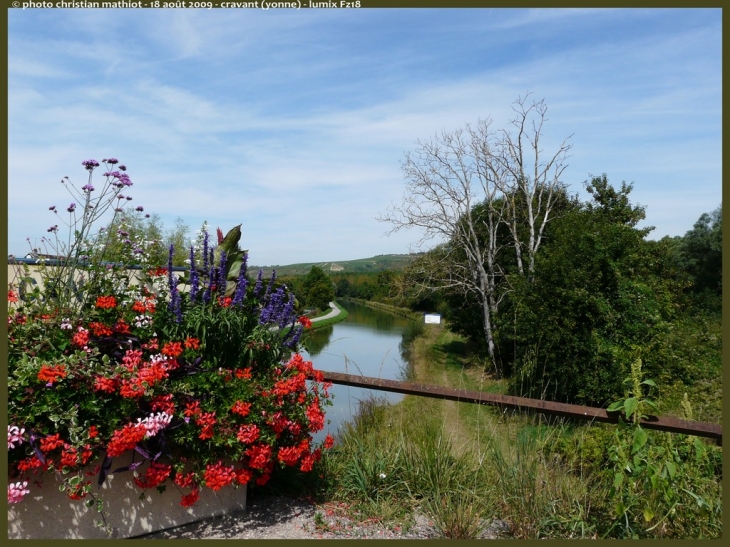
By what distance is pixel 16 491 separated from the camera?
2.64 metres

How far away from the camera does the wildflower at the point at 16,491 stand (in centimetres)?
263

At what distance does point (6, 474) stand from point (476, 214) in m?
21.7

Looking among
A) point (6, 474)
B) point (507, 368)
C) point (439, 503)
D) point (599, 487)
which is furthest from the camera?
point (507, 368)

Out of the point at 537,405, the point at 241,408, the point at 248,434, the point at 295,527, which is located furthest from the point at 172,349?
the point at 537,405

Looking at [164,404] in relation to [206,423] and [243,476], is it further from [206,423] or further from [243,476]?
[243,476]

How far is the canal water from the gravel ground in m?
0.62

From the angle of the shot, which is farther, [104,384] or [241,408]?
[241,408]

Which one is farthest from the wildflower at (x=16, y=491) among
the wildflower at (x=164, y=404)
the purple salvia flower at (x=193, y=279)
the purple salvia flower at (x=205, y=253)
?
the purple salvia flower at (x=205, y=253)

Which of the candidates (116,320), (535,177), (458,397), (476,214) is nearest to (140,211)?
(116,320)

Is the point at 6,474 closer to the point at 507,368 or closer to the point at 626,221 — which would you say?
the point at 507,368

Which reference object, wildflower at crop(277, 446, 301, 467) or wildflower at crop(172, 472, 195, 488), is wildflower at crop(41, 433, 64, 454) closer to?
wildflower at crop(172, 472, 195, 488)

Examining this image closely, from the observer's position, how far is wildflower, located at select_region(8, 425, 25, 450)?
2623 millimetres

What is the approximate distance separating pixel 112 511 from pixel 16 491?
0.48 meters

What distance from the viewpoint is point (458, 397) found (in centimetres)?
346
